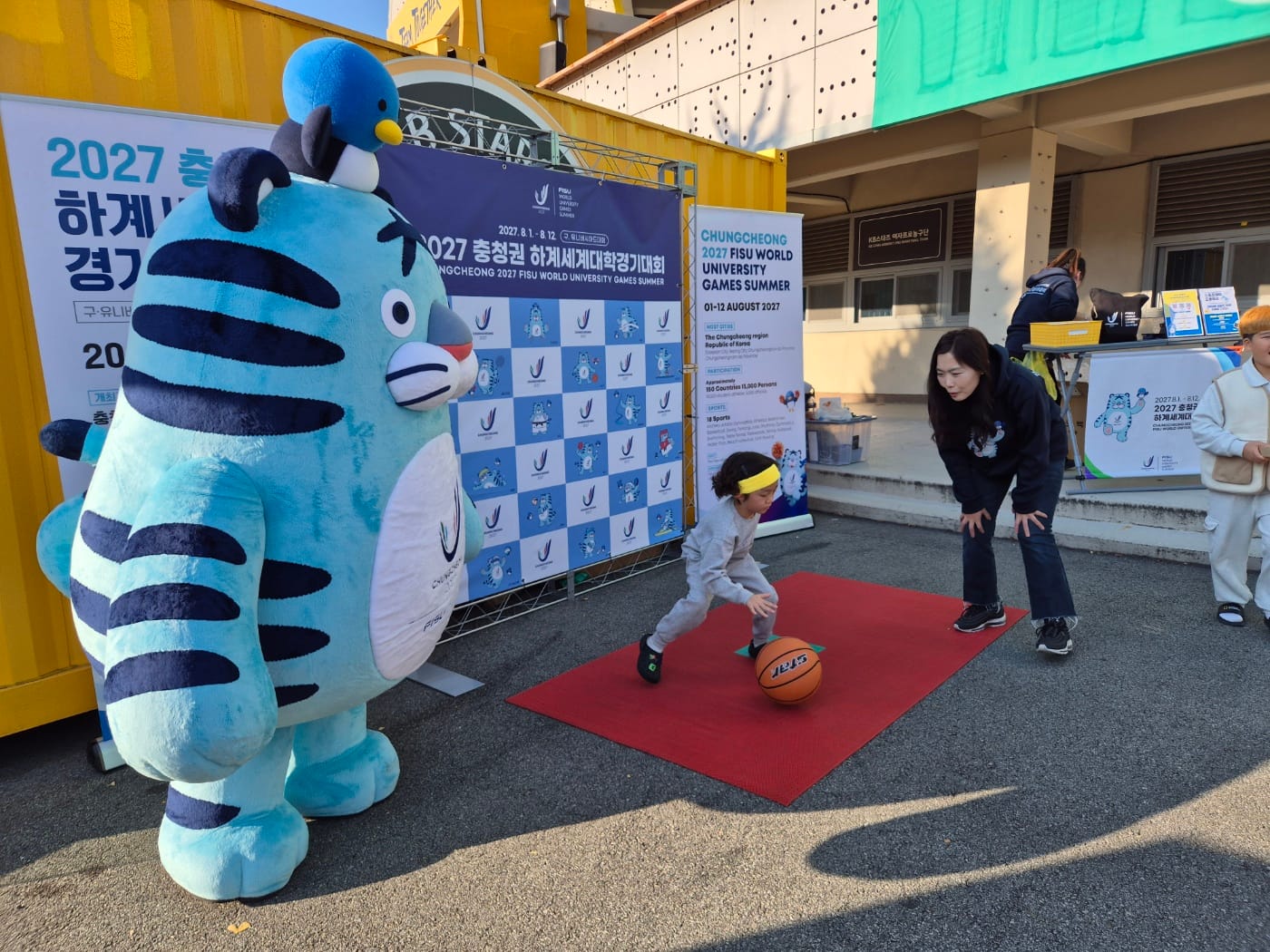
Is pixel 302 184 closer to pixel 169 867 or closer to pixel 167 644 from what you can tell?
pixel 167 644

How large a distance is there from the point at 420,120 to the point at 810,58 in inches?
228

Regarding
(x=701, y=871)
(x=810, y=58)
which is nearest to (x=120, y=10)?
(x=701, y=871)

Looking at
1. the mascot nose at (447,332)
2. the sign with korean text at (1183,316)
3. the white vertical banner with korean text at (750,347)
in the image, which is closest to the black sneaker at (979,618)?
the white vertical banner with korean text at (750,347)

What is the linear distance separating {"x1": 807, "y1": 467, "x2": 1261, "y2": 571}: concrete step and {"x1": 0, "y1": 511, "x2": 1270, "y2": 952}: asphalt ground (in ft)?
6.24

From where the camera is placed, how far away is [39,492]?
3.38 metres

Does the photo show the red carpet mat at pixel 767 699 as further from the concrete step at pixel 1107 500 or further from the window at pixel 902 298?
the window at pixel 902 298

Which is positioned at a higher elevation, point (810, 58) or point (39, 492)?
point (810, 58)

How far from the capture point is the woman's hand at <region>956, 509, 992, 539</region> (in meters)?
4.35

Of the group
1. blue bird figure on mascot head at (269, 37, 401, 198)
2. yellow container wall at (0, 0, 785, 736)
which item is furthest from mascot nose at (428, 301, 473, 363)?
yellow container wall at (0, 0, 785, 736)

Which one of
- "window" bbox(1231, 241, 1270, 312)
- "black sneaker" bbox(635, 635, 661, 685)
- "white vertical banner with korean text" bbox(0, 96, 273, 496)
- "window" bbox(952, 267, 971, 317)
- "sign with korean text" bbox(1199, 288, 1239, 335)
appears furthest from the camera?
"window" bbox(952, 267, 971, 317)

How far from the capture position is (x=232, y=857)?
95.6 inches

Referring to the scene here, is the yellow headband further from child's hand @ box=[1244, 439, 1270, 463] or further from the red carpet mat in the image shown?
child's hand @ box=[1244, 439, 1270, 463]

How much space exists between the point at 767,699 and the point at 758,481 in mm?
1062

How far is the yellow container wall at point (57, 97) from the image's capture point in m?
3.24
